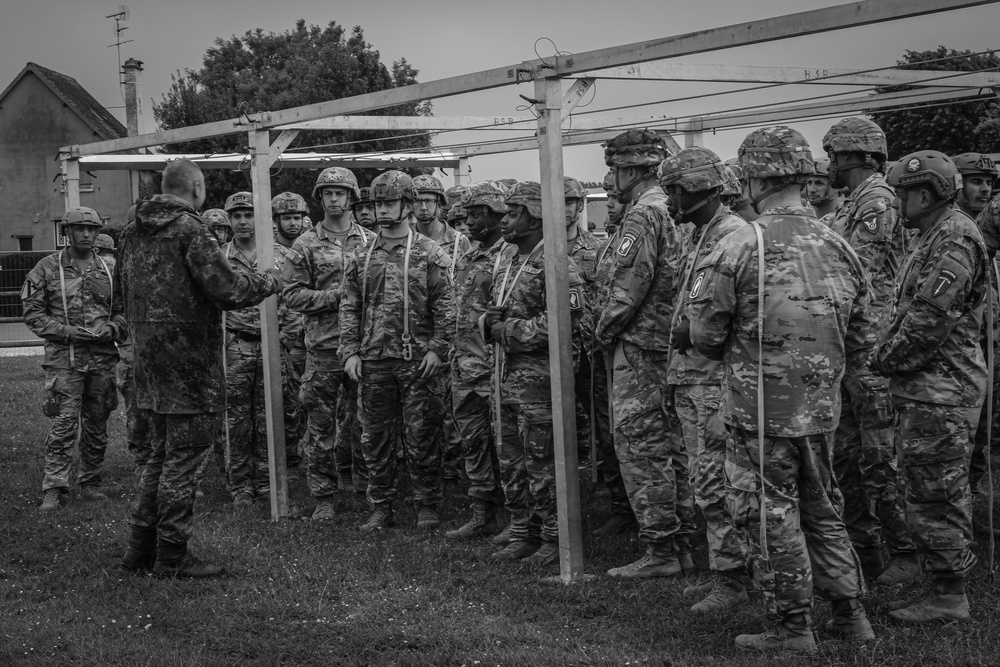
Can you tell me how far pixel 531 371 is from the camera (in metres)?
7.20

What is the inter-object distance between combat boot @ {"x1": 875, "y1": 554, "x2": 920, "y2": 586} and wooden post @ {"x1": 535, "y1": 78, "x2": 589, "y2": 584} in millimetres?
1809

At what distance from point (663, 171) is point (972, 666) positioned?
9.88ft

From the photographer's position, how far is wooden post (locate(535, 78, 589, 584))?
6363mm

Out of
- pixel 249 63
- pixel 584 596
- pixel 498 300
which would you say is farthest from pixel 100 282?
pixel 249 63

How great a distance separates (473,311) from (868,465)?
9.72 ft

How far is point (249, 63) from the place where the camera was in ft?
158

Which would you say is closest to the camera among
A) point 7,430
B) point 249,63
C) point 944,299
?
point 944,299

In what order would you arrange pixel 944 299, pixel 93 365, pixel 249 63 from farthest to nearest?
pixel 249 63 → pixel 93 365 → pixel 944 299

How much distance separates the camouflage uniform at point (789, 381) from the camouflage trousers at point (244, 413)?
543cm

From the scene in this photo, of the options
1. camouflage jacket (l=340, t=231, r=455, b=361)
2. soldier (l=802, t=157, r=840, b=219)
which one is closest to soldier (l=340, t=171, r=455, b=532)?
camouflage jacket (l=340, t=231, r=455, b=361)

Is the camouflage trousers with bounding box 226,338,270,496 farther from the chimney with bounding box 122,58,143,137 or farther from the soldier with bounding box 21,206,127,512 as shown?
Result: the chimney with bounding box 122,58,143,137

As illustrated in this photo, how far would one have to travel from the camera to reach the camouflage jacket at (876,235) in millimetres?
6660

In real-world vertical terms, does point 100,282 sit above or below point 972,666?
above

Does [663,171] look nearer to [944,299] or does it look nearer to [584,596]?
[944,299]
